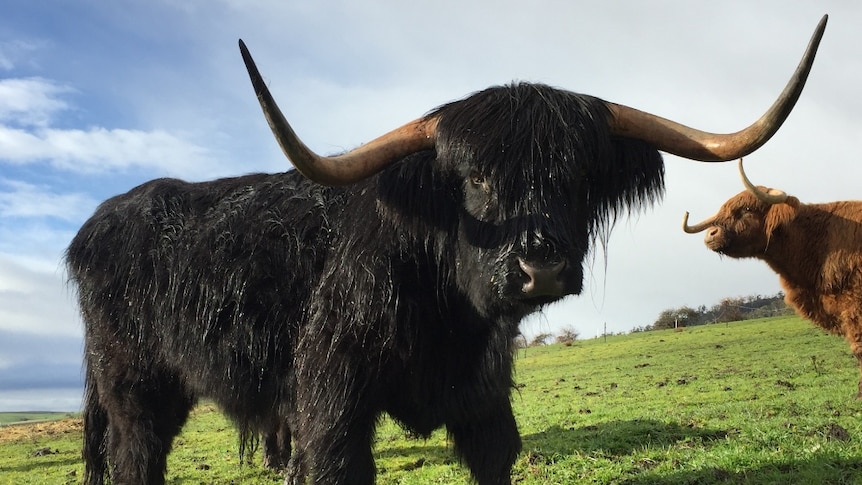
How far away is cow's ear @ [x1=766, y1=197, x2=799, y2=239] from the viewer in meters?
9.20

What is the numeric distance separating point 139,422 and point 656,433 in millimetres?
4938

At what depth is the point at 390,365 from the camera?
10.7ft

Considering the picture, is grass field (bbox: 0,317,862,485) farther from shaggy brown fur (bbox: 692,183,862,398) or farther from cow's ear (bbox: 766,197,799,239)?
cow's ear (bbox: 766,197,799,239)

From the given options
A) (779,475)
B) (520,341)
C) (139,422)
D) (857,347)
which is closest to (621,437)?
(779,475)

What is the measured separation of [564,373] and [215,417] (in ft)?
34.1

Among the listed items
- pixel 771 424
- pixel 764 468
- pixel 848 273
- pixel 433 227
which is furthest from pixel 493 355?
pixel 848 273

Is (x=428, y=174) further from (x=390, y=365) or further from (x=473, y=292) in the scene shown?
(x=390, y=365)

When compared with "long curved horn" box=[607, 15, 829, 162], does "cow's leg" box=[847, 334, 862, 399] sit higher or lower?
lower

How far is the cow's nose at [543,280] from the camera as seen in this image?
8.49 feet

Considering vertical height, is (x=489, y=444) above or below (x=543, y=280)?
below

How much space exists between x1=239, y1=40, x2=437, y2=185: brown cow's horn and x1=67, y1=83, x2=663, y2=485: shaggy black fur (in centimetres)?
9

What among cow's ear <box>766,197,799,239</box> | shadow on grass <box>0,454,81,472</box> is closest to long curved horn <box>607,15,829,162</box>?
cow's ear <box>766,197,799,239</box>

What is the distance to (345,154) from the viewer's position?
3217mm

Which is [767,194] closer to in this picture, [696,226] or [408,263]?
[696,226]
